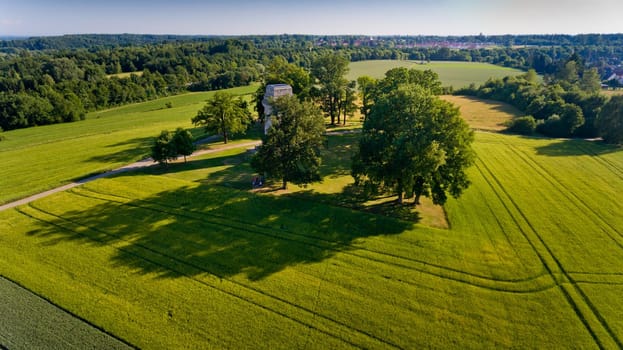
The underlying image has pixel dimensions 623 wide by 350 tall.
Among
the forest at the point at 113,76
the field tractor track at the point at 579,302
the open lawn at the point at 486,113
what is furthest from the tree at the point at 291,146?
the open lawn at the point at 486,113

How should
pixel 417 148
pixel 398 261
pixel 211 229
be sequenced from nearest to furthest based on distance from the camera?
pixel 398 261
pixel 417 148
pixel 211 229

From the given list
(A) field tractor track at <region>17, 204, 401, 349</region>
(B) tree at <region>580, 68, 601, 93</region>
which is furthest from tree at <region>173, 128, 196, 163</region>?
(B) tree at <region>580, 68, 601, 93</region>

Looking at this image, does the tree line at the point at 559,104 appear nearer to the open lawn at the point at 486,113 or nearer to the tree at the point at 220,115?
the open lawn at the point at 486,113

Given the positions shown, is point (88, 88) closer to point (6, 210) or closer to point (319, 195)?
point (6, 210)

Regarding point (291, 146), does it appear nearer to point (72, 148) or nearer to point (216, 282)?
point (216, 282)

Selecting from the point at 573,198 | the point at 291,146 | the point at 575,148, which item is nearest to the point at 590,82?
the point at 575,148
